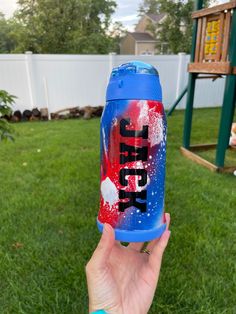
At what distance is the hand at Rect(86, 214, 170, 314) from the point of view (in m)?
0.97

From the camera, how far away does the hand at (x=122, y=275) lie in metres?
0.97

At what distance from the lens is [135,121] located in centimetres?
94

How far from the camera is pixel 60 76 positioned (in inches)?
348

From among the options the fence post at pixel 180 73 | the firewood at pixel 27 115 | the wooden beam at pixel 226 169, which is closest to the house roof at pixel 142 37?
the fence post at pixel 180 73

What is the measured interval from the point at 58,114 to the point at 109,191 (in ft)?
26.3

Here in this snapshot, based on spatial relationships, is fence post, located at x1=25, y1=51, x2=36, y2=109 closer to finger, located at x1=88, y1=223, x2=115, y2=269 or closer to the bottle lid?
the bottle lid

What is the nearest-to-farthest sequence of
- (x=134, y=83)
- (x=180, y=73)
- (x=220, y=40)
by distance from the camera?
(x=134, y=83) < (x=220, y=40) < (x=180, y=73)

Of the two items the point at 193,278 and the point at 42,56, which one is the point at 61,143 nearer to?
the point at 193,278

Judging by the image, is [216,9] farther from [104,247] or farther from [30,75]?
[30,75]

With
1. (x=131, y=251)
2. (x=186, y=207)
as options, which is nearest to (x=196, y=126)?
(x=186, y=207)

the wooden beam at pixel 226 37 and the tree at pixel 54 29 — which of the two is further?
the tree at pixel 54 29

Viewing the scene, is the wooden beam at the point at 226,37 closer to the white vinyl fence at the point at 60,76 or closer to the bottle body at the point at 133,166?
the bottle body at the point at 133,166

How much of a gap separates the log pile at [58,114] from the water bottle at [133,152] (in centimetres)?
747

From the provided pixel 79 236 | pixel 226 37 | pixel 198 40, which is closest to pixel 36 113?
pixel 198 40
